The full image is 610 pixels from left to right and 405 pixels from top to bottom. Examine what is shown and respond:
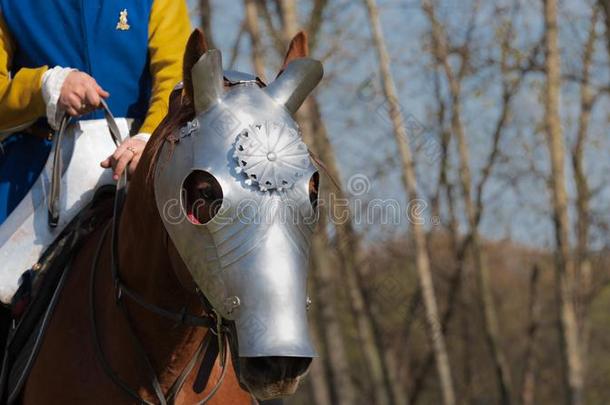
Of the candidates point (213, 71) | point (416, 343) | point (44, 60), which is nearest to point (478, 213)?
point (416, 343)

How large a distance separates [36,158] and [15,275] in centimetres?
72

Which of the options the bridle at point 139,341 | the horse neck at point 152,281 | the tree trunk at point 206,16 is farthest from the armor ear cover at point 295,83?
the tree trunk at point 206,16

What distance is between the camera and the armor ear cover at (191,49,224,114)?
3.88 metres

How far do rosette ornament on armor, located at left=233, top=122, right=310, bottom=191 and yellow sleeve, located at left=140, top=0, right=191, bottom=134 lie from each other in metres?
1.28

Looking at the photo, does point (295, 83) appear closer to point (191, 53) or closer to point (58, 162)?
point (191, 53)

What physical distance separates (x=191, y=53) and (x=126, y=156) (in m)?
0.81

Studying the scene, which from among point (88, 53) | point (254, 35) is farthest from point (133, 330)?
point (254, 35)

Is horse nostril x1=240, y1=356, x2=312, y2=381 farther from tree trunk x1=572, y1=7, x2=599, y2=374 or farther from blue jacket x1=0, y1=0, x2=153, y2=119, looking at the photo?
tree trunk x1=572, y1=7, x2=599, y2=374

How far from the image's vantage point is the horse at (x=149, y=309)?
3.92 meters

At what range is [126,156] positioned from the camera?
460 cm

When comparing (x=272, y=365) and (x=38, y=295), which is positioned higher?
(x=38, y=295)

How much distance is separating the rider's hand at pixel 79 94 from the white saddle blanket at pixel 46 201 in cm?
28

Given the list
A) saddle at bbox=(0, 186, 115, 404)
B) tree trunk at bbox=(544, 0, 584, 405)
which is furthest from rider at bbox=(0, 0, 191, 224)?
tree trunk at bbox=(544, 0, 584, 405)

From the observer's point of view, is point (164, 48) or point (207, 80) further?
point (164, 48)
